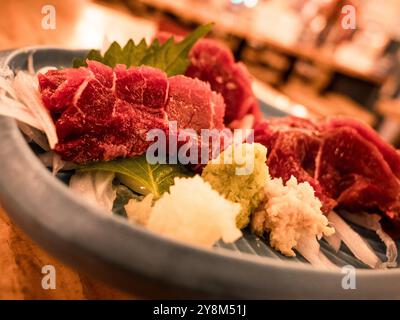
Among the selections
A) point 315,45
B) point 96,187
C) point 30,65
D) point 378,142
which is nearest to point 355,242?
point 378,142

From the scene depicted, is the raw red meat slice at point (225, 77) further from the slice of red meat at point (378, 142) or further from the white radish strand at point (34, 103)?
the white radish strand at point (34, 103)

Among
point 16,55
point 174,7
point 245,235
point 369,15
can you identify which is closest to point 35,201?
point 245,235

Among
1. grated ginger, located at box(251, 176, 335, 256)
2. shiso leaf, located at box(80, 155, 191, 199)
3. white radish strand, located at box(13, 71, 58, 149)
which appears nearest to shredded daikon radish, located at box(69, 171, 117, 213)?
shiso leaf, located at box(80, 155, 191, 199)

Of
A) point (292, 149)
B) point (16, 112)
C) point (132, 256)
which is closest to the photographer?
point (132, 256)

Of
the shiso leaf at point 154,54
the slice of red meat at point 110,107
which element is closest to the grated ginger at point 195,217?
the slice of red meat at point 110,107

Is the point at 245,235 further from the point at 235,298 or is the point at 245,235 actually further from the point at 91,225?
the point at 91,225

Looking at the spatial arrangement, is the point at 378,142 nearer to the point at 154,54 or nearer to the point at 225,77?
the point at 225,77

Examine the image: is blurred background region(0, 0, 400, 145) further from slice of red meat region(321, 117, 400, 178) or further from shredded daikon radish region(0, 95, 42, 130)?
shredded daikon radish region(0, 95, 42, 130)
